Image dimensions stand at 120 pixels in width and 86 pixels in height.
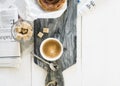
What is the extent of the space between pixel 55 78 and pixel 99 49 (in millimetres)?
256

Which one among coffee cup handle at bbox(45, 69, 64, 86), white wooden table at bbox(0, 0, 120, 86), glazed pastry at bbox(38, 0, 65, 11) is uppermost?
glazed pastry at bbox(38, 0, 65, 11)

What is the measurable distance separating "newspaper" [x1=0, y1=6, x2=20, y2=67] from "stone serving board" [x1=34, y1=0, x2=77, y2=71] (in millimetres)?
103

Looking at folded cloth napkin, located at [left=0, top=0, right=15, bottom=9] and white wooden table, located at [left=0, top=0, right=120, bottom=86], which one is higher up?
folded cloth napkin, located at [left=0, top=0, right=15, bottom=9]

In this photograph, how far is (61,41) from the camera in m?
1.22

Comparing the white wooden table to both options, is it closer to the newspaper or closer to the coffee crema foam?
the coffee crema foam

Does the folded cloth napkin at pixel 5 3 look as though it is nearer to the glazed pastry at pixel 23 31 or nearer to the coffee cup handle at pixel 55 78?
the glazed pastry at pixel 23 31

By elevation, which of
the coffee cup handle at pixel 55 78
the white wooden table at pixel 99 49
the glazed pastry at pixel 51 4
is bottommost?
the coffee cup handle at pixel 55 78

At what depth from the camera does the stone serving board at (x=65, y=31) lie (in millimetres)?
1214

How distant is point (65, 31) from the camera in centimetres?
122

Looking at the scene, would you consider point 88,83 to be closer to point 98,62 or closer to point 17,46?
point 98,62

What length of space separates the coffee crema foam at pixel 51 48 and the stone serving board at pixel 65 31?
0.03m

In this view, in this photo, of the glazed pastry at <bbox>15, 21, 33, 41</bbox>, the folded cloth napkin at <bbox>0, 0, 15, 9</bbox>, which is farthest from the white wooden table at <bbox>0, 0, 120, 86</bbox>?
the folded cloth napkin at <bbox>0, 0, 15, 9</bbox>

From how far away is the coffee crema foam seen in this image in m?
1.22

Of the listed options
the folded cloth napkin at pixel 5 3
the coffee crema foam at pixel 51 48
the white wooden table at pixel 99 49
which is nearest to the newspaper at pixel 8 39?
the folded cloth napkin at pixel 5 3
